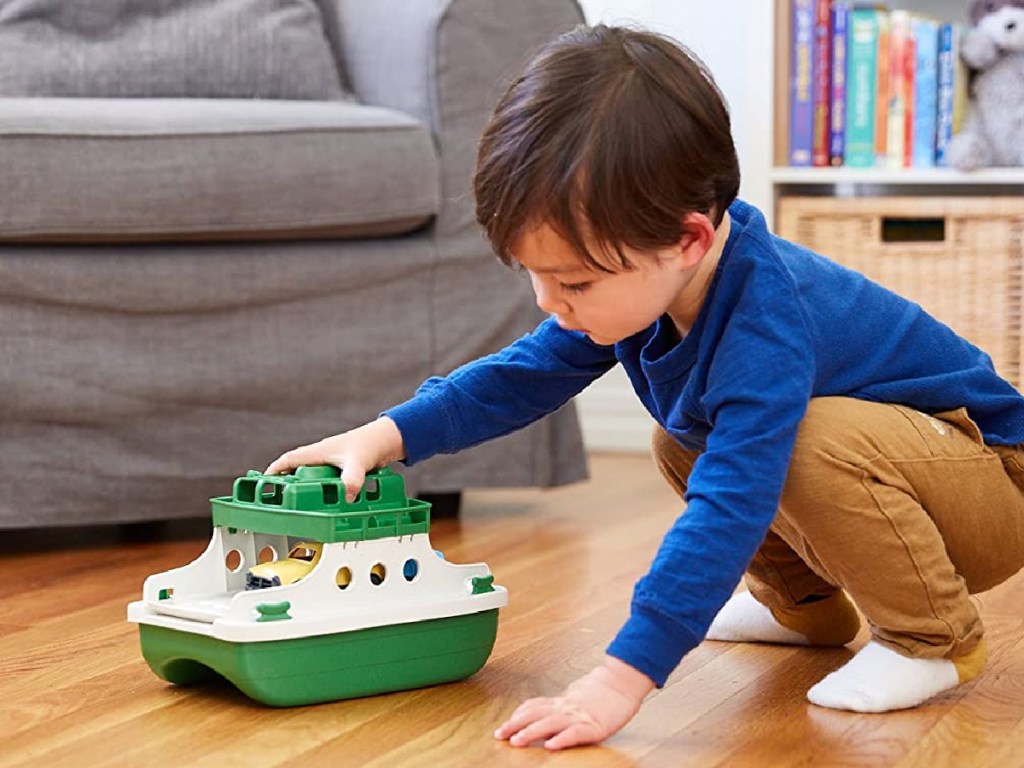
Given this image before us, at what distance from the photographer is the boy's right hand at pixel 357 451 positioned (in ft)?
3.70

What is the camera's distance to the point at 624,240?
3.18 feet

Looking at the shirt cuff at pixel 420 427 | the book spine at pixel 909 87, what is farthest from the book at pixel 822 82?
the shirt cuff at pixel 420 427

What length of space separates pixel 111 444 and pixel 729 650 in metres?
0.74

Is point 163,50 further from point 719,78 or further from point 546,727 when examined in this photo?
point 546,727

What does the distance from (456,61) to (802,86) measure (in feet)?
2.38

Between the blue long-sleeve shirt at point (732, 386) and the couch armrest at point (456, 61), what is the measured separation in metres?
0.58

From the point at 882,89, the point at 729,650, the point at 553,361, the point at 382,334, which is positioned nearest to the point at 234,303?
the point at 382,334

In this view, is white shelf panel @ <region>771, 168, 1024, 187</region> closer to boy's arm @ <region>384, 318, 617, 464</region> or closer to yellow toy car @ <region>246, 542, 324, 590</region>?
boy's arm @ <region>384, 318, 617, 464</region>

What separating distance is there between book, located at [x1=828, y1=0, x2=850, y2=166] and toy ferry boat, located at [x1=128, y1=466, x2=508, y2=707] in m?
1.37

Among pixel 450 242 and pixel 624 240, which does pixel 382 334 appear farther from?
pixel 624 240

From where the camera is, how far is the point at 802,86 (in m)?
2.32

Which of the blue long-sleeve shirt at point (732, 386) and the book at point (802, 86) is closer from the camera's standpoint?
the blue long-sleeve shirt at point (732, 386)

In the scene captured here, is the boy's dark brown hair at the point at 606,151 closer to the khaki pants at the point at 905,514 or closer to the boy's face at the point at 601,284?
the boy's face at the point at 601,284

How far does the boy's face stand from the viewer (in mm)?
983
